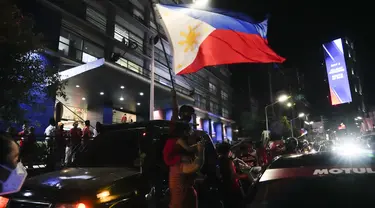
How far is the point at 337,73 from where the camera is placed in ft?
164

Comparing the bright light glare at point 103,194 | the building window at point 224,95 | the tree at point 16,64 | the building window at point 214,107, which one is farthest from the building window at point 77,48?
the building window at point 224,95

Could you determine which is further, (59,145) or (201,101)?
(201,101)

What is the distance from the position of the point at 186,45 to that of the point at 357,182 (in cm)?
613

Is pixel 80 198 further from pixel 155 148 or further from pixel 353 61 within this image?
pixel 353 61

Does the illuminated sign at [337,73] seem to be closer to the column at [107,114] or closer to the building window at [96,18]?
the column at [107,114]

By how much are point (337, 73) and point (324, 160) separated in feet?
174

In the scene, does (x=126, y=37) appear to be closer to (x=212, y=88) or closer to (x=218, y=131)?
(x=212, y=88)

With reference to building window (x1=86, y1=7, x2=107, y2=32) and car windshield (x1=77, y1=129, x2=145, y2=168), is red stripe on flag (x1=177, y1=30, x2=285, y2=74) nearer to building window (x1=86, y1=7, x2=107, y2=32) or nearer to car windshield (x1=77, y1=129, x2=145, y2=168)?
car windshield (x1=77, y1=129, x2=145, y2=168)

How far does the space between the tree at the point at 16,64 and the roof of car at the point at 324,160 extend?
789 centimetres

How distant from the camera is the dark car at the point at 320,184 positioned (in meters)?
2.55

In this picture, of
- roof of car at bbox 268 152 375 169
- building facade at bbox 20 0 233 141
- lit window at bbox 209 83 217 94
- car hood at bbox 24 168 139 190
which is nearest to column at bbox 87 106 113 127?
building facade at bbox 20 0 233 141

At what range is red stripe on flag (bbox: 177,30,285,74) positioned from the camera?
8.22 meters

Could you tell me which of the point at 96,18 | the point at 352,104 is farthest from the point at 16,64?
the point at 352,104

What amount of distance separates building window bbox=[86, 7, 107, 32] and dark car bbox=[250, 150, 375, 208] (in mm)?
22019
